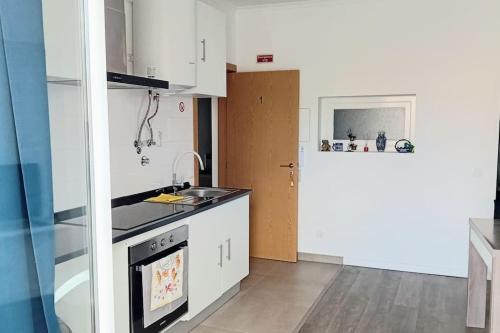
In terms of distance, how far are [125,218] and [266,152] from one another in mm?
2350

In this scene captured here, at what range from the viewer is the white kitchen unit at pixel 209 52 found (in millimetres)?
3543

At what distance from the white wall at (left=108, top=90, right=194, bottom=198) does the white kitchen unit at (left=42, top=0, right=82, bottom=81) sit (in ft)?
5.68

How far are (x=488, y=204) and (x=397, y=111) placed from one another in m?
1.19

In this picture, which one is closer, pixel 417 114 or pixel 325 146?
pixel 417 114

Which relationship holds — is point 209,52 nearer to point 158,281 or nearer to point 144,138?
point 144,138

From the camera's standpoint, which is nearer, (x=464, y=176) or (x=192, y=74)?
(x=192, y=74)

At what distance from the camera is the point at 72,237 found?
1.47 metres

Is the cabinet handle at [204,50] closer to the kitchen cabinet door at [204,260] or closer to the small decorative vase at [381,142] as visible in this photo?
the kitchen cabinet door at [204,260]

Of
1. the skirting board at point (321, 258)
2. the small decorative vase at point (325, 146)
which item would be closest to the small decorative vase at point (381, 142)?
the small decorative vase at point (325, 146)

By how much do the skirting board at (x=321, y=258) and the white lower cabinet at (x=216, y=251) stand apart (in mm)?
1100

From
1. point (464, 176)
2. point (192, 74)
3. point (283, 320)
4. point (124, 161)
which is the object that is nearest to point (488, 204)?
point (464, 176)

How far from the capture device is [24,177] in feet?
4.30

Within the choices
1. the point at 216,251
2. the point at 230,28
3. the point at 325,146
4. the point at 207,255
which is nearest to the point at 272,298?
the point at 216,251

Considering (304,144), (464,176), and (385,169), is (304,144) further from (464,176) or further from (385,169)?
(464,176)
